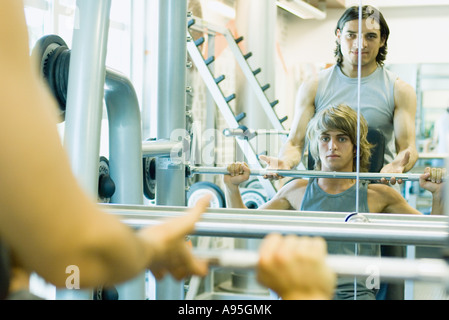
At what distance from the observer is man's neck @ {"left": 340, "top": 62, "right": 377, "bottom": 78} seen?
4.20ft

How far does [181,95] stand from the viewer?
4.25 feet

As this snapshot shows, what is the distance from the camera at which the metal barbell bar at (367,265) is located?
40 cm

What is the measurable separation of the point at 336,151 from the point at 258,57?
1.20 m

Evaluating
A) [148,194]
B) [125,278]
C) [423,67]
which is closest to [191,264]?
[125,278]

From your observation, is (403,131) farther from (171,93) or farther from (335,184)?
(171,93)

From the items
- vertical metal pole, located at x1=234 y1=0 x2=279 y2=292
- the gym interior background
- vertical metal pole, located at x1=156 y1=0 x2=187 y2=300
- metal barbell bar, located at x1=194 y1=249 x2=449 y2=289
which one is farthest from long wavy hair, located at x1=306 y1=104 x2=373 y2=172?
metal barbell bar, located at x1=194 y1=249 x2=449 y2=289

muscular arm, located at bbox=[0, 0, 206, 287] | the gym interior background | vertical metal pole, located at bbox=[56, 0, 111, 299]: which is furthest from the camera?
the gym interior background

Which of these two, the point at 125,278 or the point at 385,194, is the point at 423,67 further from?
the point at 125,278

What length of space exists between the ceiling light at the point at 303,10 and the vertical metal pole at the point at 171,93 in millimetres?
327

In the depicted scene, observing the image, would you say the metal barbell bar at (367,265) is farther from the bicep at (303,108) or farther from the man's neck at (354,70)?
the bicep at (303,108)

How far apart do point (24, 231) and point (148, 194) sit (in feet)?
3.44

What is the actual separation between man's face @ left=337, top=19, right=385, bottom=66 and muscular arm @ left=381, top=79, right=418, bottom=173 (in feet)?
0.40

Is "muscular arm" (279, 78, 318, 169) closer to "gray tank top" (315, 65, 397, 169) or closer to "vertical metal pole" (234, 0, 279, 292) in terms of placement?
"gray tank top" (315, 65, 397, 169)

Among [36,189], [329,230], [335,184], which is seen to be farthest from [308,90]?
[36,189]
